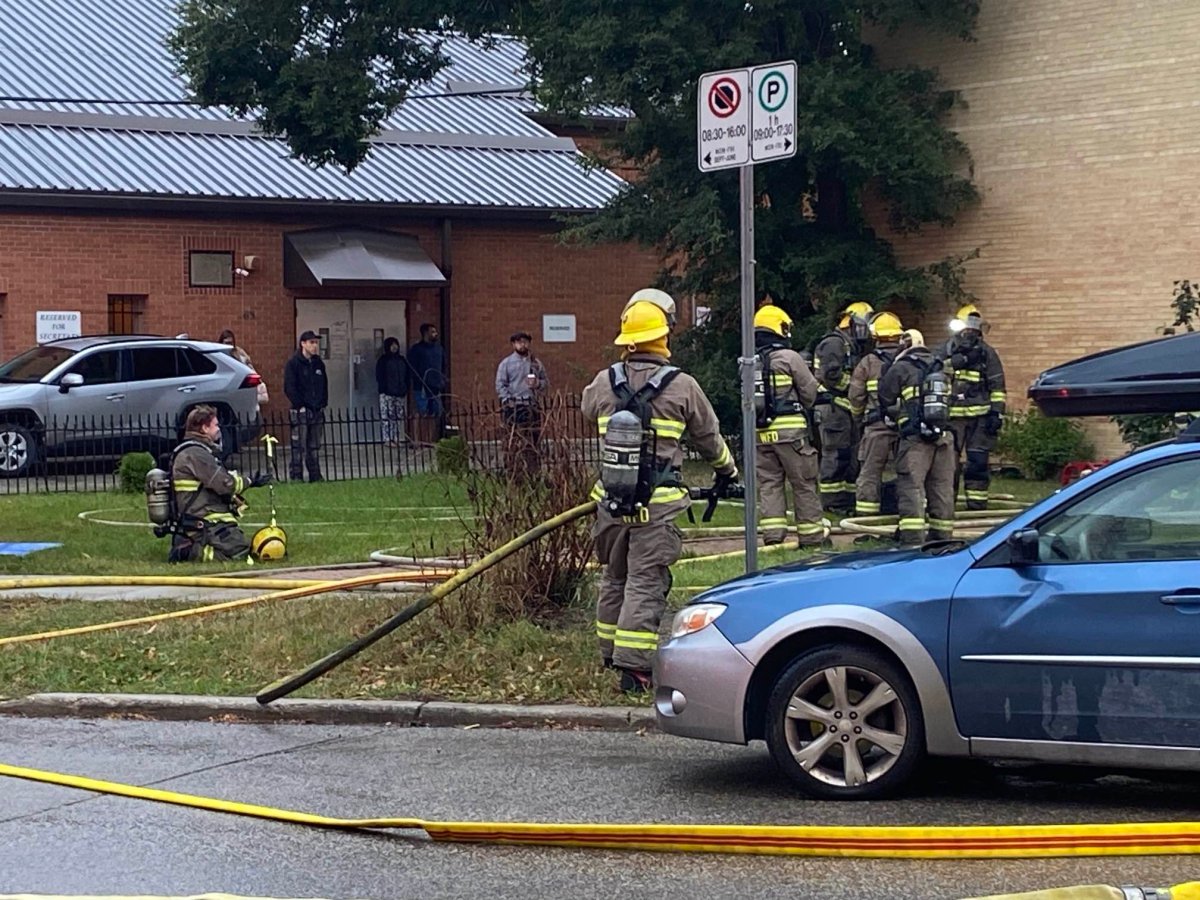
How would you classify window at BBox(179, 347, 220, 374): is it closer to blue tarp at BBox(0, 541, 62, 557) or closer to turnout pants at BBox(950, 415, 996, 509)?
blue tarp at BBox(0, 541, 62, 557)

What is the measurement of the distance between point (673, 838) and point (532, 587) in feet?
12.8

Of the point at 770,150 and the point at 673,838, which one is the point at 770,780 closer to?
the point at 673,838

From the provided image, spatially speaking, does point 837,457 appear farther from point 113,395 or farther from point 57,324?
point 57,324

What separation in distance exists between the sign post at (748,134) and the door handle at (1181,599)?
264 cm

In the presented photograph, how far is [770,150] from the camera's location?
8.55 metres

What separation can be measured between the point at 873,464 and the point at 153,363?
37.0 feet

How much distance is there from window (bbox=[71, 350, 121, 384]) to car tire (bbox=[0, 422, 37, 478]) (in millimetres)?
1206

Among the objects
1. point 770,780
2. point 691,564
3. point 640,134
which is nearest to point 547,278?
point 640,134

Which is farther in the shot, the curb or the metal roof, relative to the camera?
the metal roof

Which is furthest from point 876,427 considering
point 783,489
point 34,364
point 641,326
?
point 34,364

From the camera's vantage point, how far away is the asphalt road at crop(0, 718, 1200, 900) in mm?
5832

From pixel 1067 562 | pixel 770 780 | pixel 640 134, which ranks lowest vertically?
pixel 770 780

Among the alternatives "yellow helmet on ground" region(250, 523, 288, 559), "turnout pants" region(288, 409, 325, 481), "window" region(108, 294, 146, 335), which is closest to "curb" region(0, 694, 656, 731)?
"yellow helmet on ground" region(250, 523, 288, 559)

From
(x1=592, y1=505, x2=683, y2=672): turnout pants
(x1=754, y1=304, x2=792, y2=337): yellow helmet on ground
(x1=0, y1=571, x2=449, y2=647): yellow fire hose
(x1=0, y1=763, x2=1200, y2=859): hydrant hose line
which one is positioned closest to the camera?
(x1=0, y1=763, x2=1200, y2=859): hydrant hose line
